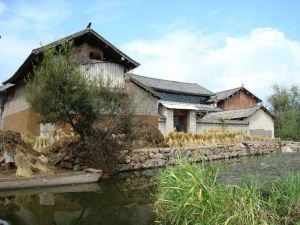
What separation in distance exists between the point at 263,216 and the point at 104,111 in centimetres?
1105

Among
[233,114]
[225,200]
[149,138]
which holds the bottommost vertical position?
[225,200]

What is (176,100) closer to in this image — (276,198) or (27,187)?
(27,187)

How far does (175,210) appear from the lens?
7.34 metres

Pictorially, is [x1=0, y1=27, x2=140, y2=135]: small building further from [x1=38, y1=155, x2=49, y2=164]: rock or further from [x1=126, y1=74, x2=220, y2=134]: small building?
[x1=38, y1=155, x2=49, y2=164]: rock

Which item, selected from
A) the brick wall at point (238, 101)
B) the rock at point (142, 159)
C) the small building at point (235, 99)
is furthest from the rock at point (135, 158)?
the brick wall at point (238, 101)

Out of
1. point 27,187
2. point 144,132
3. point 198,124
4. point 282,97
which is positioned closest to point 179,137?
point 144,132

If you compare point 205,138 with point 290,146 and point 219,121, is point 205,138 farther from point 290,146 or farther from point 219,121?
point 290,146

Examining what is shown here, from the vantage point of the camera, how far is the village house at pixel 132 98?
21000 mm

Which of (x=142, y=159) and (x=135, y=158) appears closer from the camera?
(x=135, y=158)

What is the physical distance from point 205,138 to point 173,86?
15.3 meters

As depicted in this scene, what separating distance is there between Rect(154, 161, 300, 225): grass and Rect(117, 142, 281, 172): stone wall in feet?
21.9

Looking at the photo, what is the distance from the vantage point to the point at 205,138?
25.3 metres

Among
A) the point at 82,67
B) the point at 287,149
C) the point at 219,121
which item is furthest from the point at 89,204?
the point at 219,121

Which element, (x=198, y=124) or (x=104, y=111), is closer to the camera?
(x=104, y=111)
